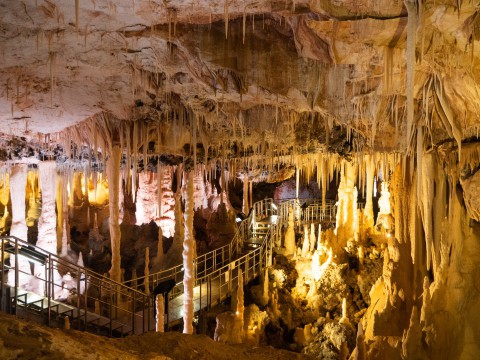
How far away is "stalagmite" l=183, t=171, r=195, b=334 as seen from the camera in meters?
8.97

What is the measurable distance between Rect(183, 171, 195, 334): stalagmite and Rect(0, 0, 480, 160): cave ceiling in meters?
3.15

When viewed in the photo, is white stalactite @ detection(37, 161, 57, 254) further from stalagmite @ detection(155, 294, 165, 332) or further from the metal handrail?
stalagmite @ detection(155, 294, 165, 332)

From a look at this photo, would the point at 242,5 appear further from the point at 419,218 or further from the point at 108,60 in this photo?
the point at 419,218

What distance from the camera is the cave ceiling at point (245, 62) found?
11.7 feet

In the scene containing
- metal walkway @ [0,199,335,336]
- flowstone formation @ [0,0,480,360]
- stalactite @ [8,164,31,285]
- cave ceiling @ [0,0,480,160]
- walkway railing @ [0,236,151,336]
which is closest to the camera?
cave ceiling @ [0,0,480,160]

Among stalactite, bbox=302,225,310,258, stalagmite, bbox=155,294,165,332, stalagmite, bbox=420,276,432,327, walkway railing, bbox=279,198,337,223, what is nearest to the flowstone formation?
stalagmite, bbox=420,276,432,327

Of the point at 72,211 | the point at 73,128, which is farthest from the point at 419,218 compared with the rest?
the point at 72,211

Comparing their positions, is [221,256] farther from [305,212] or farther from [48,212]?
[48,212]

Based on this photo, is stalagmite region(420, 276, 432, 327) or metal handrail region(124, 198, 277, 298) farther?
metal handrail region(124, 198, 277, 298)

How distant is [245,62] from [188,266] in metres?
6.15

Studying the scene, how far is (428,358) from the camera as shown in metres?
6.10

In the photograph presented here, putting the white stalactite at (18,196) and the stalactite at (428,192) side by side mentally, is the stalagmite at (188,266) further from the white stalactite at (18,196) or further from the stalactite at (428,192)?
the white stalactite at (18,196)

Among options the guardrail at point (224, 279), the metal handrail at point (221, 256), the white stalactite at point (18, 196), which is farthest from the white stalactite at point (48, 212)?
the guardrail at point (224, 279)

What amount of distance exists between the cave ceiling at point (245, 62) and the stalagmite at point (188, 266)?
10.3 ft
